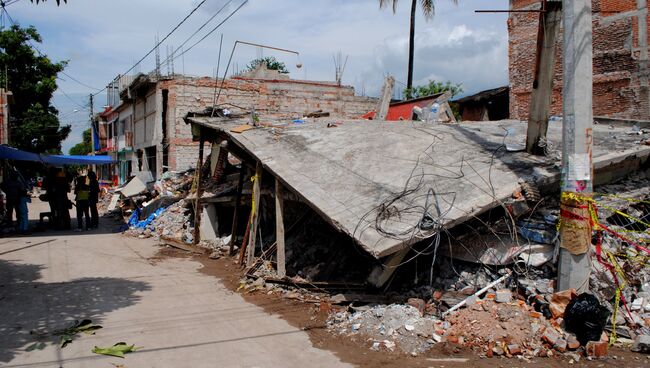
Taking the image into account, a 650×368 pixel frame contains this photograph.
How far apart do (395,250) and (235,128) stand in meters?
5.88

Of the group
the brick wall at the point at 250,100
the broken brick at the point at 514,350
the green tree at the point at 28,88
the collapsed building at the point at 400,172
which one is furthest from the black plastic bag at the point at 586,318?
the green tree at the point at 28,88

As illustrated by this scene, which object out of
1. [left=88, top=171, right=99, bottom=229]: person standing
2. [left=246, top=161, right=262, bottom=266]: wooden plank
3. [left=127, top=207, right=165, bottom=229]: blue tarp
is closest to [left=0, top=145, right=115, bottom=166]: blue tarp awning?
[left=88, top=171, right=99, bottom=229]: person standing

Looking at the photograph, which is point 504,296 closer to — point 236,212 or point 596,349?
point 596,349

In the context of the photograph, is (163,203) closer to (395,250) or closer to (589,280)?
(395,250)

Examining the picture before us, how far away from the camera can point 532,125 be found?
6.95m

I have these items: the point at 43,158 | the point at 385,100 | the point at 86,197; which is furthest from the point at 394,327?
the point at 43,158

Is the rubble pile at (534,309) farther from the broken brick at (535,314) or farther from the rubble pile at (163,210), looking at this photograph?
the rubble pile at (163,210)

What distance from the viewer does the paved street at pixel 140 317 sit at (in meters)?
4.68

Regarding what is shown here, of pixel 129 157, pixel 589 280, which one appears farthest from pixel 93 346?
pixel 129 157

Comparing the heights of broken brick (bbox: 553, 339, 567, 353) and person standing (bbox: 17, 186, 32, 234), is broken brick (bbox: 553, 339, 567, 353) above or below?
below

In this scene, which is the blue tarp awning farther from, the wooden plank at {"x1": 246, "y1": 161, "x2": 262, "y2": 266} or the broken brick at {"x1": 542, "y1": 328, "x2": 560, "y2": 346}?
the broken brick at {"x1": 542, "y1": 328, "x2": 560, "y2": 346}

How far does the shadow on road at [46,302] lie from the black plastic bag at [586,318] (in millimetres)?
5425

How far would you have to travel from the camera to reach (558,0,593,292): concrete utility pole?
17.4 ft

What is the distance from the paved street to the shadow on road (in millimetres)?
12
